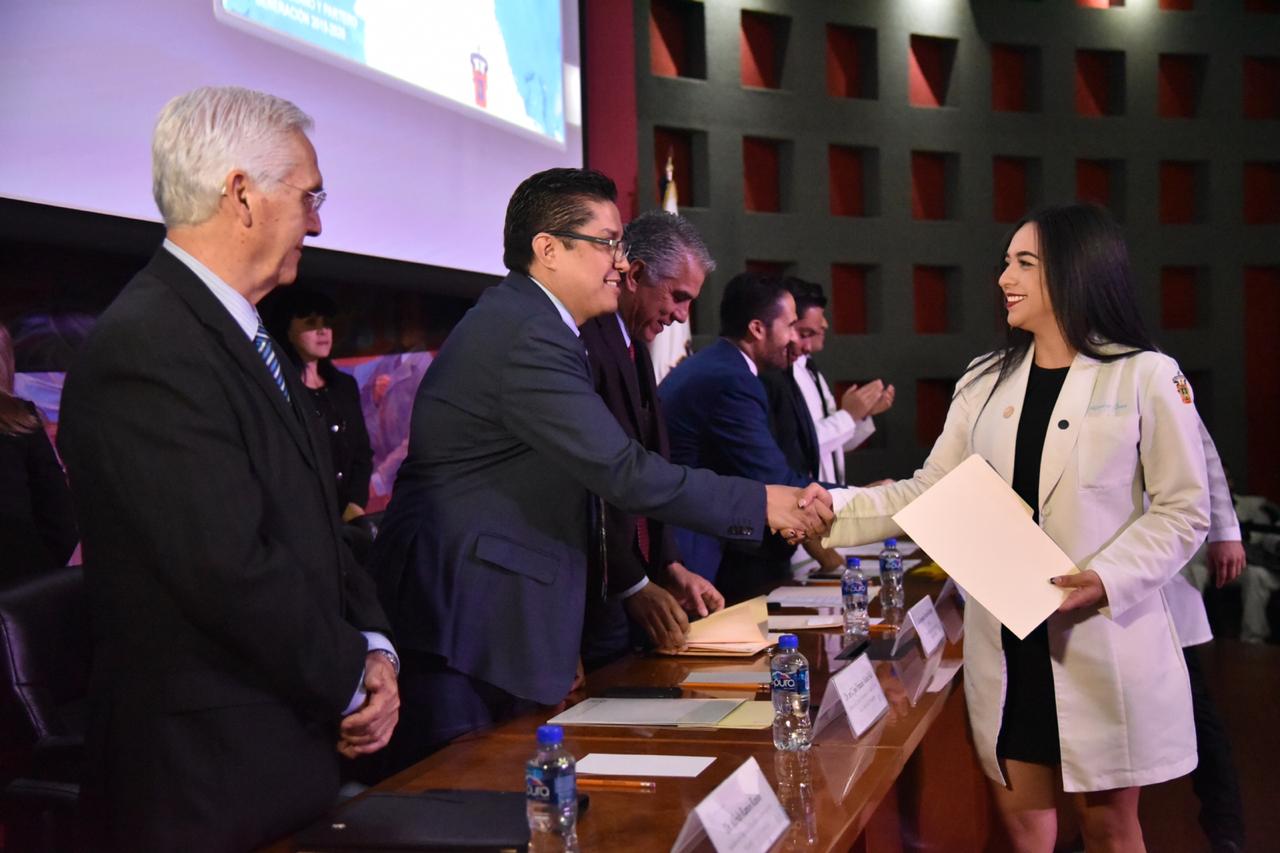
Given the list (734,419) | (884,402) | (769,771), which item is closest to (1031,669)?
(769,771)

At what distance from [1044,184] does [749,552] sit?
434 cm

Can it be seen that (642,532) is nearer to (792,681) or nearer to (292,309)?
(792,681)

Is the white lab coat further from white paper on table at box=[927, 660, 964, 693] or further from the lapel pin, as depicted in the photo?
white paper on table at box=[927, 660, 964, 693]

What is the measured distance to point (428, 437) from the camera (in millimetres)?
2012

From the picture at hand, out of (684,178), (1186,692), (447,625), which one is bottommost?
(1186,692)

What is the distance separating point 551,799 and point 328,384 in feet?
8.94

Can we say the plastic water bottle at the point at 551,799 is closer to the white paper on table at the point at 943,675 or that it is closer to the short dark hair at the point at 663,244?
the white paper on table at the point at 943,675

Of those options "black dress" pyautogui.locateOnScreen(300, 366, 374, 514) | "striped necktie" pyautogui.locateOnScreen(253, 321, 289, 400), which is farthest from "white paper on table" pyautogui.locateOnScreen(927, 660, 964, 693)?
"black dress" pyautogui.locateOnScreen(300, 366, 374, 514)

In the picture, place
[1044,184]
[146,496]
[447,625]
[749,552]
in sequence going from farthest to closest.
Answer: [1044,184], [749,552], [447,625], [146,496]

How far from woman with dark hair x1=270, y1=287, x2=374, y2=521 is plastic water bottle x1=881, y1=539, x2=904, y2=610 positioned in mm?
1565

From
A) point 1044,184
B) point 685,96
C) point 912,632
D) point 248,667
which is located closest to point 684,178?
point 685,96

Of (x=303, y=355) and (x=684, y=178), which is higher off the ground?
(x=684, y=178)

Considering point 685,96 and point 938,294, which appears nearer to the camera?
point 685,96

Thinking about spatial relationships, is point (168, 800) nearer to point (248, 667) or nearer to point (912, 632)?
point (248, 667)
